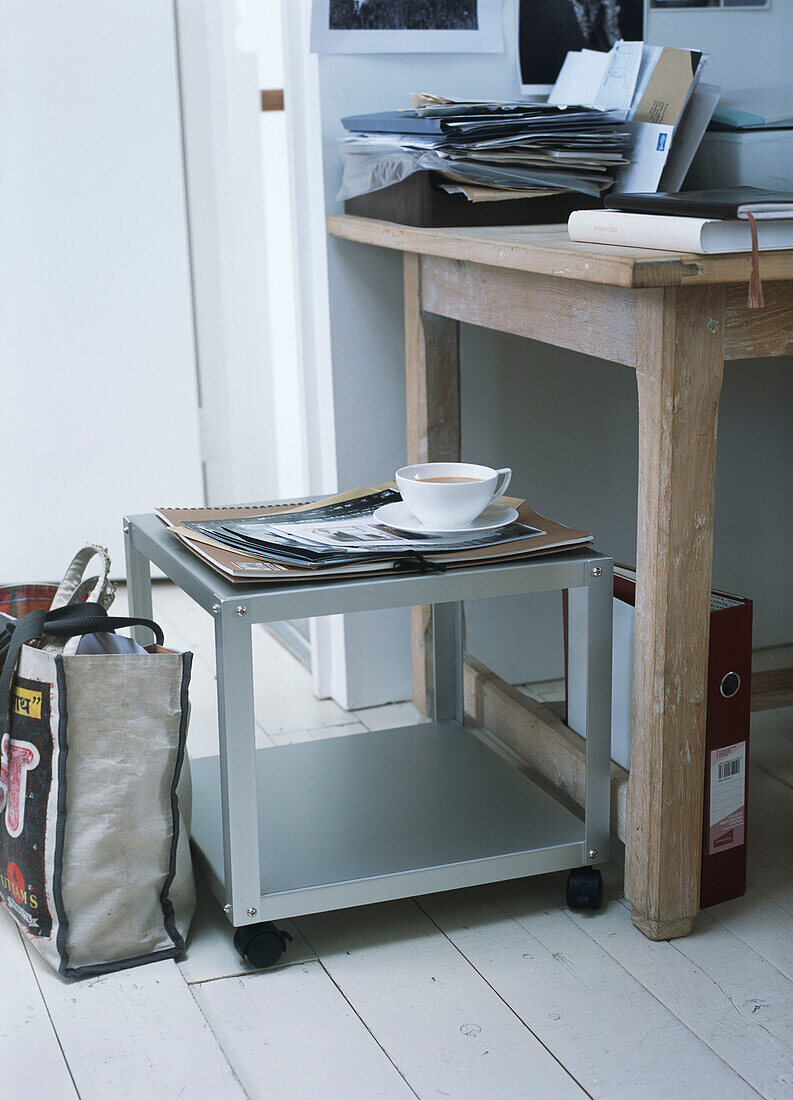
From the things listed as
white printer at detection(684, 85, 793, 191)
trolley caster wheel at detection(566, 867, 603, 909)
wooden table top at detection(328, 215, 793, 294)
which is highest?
white printer at detection(684, 85, 793, 191)

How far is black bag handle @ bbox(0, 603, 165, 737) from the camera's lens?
4.12 ft

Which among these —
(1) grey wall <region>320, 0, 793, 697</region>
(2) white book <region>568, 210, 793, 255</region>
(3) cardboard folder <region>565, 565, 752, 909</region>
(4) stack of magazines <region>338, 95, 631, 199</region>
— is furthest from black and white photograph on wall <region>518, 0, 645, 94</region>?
(3) cardboard folder <region>565, 565, 752, 909</region>

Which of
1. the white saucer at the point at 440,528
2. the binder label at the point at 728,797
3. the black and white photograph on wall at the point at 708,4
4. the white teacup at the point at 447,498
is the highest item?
the black and white photograph on wall at the point at 708,4

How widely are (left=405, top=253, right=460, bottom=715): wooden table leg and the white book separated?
548mm

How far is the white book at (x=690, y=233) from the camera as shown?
1080 mm

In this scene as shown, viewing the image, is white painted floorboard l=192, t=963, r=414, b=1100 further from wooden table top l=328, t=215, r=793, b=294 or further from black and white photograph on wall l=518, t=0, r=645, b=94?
black and white photograph on wall l=518, t=0, r=645, b=94

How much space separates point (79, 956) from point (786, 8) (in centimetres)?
166

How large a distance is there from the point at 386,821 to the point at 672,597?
17.3 inches

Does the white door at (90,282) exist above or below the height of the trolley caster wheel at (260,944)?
above

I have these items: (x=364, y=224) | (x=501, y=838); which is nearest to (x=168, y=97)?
(x=364, y=224)

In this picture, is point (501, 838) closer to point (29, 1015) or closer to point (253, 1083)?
point (253, 1083)

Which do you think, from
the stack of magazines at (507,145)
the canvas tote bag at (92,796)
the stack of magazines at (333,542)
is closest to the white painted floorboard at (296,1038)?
the canvas tote bag at (92,796)

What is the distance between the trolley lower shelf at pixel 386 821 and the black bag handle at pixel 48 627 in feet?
0.89

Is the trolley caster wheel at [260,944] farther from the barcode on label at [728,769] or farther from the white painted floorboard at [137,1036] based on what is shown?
the barcode on label at [728,769]
